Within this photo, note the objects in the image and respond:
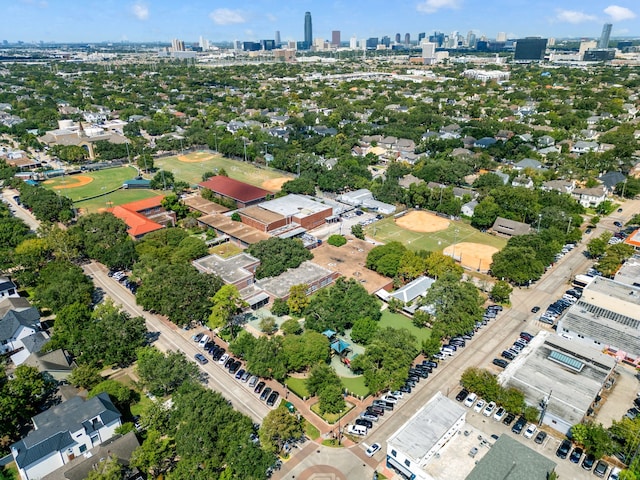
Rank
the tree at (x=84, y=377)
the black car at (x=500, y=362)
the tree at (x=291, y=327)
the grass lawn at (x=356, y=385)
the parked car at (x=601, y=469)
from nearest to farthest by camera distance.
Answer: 1. the parked car at (x=601, y=469)
2. the tree at (x=84, y=377)
3. the grass lawn at (x=356, y=385)
4. the black car at (x=500, y=362)
5. the tree at (x=291, y=327)

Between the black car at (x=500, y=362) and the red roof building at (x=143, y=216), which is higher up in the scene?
the red roof building at (x=143, y=216)

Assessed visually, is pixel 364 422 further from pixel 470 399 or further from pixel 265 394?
pixel 470 399

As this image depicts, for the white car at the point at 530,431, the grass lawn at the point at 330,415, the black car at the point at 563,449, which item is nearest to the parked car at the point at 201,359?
the grass lawn at the point at 330,415

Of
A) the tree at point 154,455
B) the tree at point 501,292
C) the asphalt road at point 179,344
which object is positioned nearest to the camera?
the tree at point 154,455

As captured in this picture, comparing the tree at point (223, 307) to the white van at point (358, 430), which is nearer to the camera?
the white van at point (358, 430)

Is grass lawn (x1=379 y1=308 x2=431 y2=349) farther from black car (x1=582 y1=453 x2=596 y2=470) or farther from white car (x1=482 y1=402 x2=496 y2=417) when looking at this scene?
black car (x1=582 y1=453 x2=596 y2=470)

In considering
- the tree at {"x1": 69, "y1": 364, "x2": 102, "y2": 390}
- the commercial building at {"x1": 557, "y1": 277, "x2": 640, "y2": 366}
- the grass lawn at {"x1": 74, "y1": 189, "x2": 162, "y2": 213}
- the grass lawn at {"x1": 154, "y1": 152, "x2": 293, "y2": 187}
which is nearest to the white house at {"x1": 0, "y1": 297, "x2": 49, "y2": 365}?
the tree at {"x1": 69, "y1": 364, "x2": 102, "y2": 390}

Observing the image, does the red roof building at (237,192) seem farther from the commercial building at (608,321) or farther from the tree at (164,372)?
the commercial building at (608,321)
